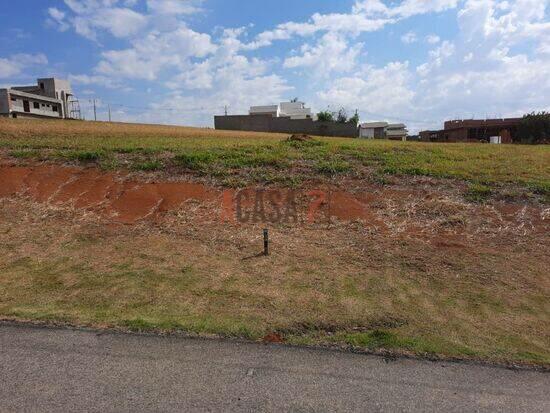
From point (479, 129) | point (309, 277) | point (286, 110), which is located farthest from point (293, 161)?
point (286, 110)

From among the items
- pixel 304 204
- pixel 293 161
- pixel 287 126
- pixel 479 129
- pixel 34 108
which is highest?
pixel 34 108

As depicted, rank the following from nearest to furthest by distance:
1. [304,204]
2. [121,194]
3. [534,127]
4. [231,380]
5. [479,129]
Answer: [231,380], [304,204], [121,194], [534,127], [479,129]

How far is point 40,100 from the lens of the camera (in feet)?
199

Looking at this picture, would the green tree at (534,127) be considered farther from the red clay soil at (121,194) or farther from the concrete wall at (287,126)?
the red clay soil at (121,194)

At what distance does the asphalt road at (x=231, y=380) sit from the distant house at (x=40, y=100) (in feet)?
→ 184

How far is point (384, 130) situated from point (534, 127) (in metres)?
28.6

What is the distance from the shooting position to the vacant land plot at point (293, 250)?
5.50 m

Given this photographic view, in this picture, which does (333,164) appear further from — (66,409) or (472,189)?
(66,409)

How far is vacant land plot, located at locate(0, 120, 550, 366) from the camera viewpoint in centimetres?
550

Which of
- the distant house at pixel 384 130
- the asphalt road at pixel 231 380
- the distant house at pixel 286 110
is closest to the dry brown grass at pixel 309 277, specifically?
the asphalt road at pixel 231 380

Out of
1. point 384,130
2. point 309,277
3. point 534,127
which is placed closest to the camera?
point 309,277

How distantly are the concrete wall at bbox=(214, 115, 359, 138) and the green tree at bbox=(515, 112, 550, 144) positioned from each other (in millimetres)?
18295

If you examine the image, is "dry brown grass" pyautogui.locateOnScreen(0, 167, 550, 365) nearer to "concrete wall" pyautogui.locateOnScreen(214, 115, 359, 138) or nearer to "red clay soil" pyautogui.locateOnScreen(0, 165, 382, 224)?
"red clay soil" pyautogui.locateOnScreen(0, 165, 382, 224)

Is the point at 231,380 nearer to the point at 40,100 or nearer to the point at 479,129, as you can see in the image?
the point at 479,129
